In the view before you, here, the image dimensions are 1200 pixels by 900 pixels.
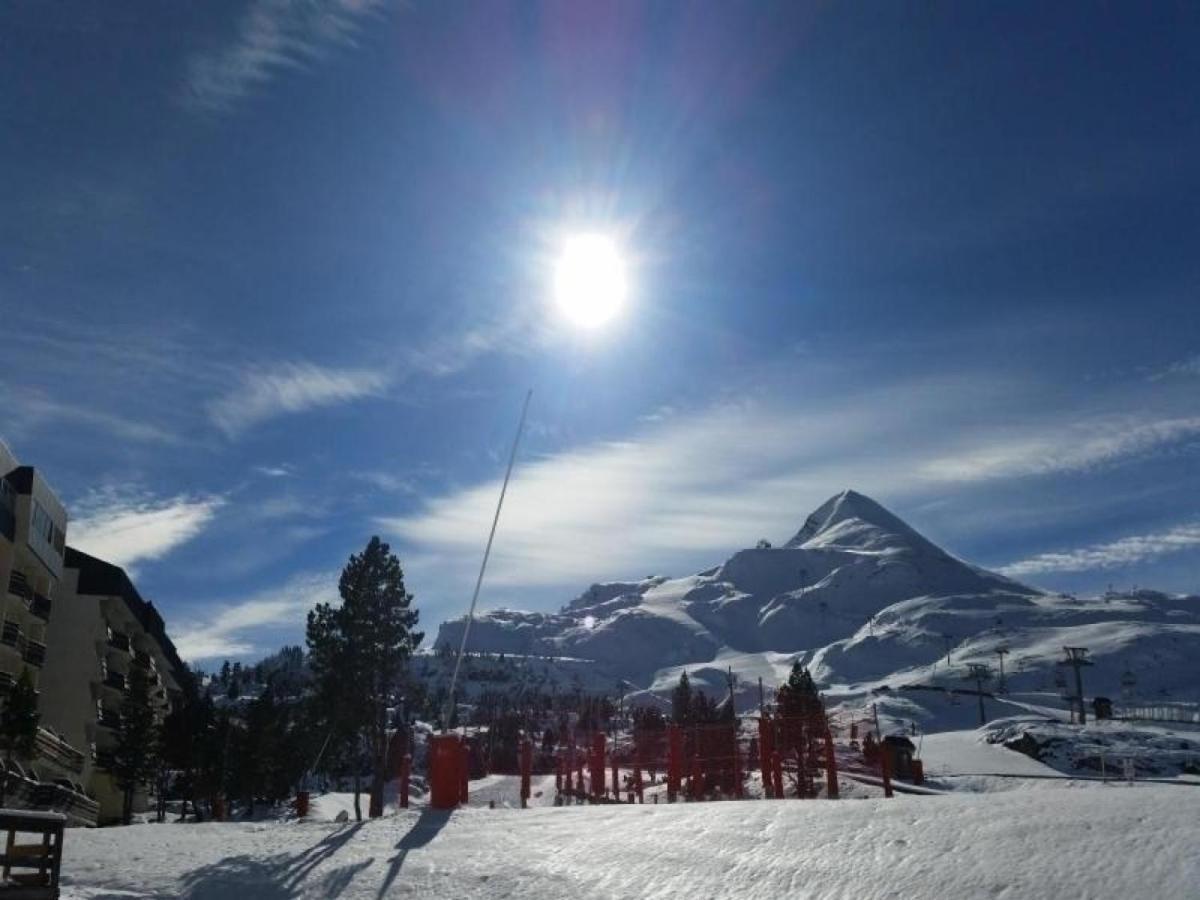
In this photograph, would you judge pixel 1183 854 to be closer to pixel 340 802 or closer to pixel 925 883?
pixel 925 883

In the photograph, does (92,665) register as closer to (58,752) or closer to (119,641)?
(119,641)

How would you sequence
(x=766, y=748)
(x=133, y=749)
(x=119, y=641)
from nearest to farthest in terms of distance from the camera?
(x=766, y=748) < (x=133, y=749) < (x=119, y=641)

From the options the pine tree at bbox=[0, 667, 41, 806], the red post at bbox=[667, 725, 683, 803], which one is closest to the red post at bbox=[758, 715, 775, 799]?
the red post at bbox=[667, 725, 683, 803]

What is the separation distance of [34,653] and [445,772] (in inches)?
1653

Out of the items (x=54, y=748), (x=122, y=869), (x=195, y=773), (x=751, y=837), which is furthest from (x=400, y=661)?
(x=751, y=837)

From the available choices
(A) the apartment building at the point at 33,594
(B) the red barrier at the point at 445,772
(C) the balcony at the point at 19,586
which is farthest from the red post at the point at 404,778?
(C) the balcony at the point at 19,586

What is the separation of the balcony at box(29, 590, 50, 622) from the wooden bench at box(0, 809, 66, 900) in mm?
44287

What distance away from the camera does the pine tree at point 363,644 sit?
52.6m

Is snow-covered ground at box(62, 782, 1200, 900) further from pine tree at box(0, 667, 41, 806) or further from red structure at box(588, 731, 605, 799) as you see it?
pine tree at box(0, 667, 41, 806)

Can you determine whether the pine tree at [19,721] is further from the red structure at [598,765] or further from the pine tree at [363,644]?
the red structure at [598,765]

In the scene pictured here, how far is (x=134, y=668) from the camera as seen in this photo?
6066 centimetres

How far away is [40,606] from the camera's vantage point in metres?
51.3

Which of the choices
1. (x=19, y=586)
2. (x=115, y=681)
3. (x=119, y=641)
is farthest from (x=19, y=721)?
(x=119, y=641)

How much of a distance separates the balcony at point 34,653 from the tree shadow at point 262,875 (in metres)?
42.9
